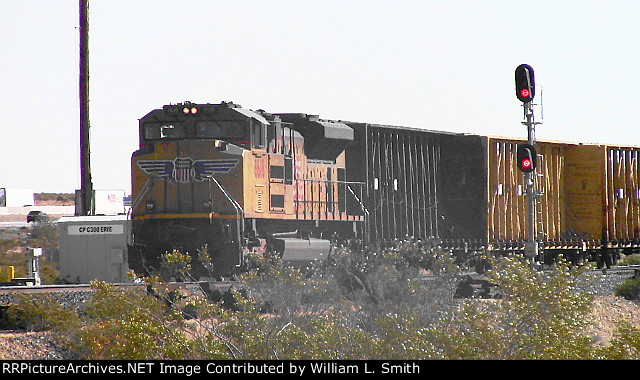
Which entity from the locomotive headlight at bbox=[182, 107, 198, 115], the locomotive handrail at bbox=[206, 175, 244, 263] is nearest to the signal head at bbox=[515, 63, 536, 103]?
the locomotive handrail at bbox=[206, 175, 244, 263]

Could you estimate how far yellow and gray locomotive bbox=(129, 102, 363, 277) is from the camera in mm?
19219

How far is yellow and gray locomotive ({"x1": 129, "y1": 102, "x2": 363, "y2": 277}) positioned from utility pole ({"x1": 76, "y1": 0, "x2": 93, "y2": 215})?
792 cm

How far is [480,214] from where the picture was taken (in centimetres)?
2573

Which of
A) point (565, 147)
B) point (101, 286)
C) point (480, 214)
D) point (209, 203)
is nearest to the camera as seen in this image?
point (101, 286)

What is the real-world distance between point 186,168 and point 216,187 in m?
0.76

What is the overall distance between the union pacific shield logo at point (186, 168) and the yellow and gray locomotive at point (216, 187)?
19 mm

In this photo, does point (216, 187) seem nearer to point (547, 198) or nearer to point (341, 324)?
point (341, 324)

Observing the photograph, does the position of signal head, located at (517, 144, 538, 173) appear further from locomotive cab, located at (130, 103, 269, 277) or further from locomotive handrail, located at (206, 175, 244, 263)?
locomotive handrail, located at (206, 175, 244, 263)

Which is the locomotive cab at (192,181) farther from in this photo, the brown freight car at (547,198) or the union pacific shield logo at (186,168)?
the brown freight car at (547,198)

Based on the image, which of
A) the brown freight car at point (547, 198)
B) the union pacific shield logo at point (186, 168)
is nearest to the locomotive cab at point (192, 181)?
the union pacific shield logo at point (186, 168)
